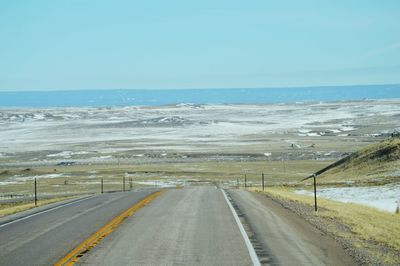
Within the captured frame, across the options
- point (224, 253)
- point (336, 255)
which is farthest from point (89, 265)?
point (336, 255)

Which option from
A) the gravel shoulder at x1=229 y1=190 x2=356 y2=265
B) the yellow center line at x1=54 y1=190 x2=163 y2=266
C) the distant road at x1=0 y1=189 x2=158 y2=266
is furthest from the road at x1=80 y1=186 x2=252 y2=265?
the distant road at x1=0 y1=189 x2=158 y2=266

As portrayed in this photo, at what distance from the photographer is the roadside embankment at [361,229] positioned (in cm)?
1211

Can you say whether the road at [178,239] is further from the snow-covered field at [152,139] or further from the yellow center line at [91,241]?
the snow-covered field at [152,139]

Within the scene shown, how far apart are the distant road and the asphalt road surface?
749 mm

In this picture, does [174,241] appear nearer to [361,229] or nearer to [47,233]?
[47,233]

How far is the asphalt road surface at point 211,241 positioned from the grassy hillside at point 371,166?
25.0 m

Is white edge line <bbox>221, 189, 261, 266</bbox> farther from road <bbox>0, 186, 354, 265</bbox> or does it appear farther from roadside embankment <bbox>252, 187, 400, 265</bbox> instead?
roadside embankment <bbox>252, 187, 400, 265</bbox>

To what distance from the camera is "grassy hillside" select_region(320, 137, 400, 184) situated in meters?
43.6

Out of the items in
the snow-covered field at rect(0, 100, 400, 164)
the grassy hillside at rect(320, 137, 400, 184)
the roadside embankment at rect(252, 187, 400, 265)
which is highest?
the snow-covered field at rect(0, 100, 400, 164)

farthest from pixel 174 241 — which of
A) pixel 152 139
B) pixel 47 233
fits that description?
pixel 152 139

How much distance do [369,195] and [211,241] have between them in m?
20.5

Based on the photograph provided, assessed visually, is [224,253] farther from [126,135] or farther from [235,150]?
[126,135]

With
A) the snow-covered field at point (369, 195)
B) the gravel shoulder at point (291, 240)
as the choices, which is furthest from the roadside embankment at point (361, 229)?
the snow-covered field at point (369, 195)

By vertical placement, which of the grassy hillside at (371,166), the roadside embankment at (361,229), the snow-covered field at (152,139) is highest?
the snow-covered field at (152,139)
